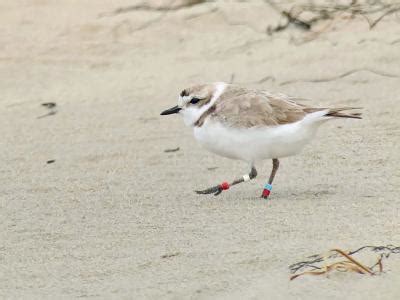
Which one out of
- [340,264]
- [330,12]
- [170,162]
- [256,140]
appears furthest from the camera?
[330,12]

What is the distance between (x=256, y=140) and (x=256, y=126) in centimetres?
8

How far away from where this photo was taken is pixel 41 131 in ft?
28.8

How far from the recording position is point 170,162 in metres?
7.74

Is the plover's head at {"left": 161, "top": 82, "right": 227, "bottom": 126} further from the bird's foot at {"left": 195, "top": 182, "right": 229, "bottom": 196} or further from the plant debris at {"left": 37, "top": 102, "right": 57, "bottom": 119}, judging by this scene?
the plant debris at {"left": 37, "top": 102, "right": 57, "bottom": 119}

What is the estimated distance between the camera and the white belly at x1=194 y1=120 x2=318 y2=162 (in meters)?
6.61

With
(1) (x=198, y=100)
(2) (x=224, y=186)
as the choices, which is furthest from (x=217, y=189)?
(1) (x=198, y=100)

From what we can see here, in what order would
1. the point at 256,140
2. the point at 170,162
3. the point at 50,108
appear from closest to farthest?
the point at 256,140, the point at 170,162, the point at 50,108

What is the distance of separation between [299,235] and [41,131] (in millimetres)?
3526

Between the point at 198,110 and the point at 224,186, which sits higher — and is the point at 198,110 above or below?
above

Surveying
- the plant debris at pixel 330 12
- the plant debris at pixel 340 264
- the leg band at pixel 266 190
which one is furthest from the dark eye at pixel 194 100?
the plant debris at pixel 330 12

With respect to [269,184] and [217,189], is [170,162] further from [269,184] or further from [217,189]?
[269,184]

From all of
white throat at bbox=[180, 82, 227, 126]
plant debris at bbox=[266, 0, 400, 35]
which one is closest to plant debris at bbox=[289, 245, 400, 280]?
white throat at bbox=[180, 82, 227, 126]

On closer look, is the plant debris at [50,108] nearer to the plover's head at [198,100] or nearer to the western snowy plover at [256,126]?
the plover's head at [198,100]

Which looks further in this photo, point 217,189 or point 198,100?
point 198,100
